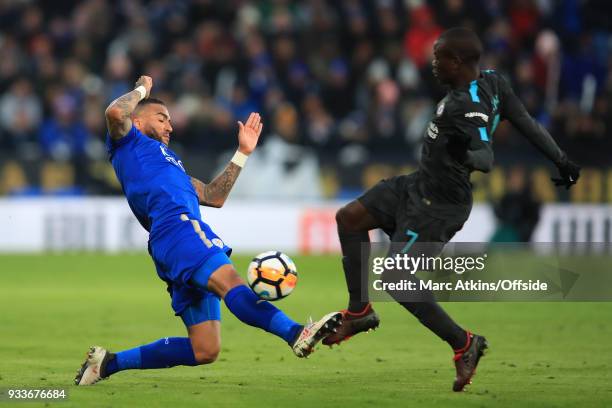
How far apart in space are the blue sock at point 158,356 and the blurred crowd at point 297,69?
11.0m

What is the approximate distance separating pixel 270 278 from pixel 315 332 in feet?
1.88

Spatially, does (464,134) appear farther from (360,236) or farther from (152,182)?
(152,182)

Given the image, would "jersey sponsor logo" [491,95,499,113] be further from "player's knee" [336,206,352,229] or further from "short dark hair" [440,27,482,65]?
"player's knee" [336,206,352,229]

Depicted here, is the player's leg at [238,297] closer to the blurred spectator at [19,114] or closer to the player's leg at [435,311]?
the player's leg at [435,311]

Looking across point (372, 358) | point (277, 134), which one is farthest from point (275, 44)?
point (372, 358)

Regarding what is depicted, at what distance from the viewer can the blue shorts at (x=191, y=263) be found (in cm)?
679

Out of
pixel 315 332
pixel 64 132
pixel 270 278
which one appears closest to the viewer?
pixel 315 332

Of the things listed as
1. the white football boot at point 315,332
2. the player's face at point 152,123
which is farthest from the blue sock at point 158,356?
the player's face at point 152,123

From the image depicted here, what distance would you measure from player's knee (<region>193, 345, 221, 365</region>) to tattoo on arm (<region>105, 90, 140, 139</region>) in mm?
1353

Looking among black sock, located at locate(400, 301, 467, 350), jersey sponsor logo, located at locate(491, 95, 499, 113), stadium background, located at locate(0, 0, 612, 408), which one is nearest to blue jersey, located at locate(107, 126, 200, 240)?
black sock, located at locate(400, 301, 467, 350)

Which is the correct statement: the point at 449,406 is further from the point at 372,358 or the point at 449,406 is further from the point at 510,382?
the point at 372,358

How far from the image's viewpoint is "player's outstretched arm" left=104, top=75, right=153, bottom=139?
6934 millimetres

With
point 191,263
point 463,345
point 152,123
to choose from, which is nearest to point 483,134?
point 463,345

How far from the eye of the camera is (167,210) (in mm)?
6984
